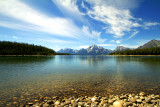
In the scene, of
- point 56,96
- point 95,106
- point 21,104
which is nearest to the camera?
point 95,106

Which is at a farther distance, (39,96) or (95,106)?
(39,96)

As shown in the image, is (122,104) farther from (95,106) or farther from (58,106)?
(58,106)

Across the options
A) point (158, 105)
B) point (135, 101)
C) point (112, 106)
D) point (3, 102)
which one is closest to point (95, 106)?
point (112, 106)

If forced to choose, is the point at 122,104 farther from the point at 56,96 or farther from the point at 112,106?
the point at 56,96

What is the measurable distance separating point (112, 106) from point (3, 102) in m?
12.8

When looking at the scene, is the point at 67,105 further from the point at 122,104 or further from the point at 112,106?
the point at 122,104

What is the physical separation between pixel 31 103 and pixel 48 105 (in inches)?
88.0

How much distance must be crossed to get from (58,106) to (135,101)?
9083mm

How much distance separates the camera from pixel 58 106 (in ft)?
31.1

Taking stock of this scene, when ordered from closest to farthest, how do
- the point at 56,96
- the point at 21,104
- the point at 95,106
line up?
the point at 95,106, the point at 21,104, the point at 56,96

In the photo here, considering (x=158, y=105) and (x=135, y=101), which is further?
(x=135, y=101)

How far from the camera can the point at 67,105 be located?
9.65 meters

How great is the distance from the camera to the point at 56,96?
12.0m

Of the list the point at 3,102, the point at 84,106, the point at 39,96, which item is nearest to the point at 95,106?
the point at 84,106
